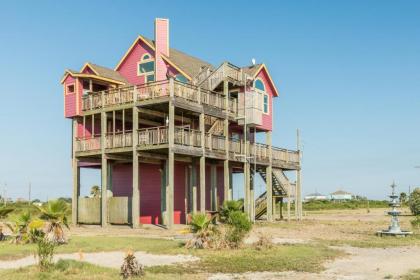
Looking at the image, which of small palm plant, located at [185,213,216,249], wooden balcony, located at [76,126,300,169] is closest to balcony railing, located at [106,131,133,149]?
wooden balcony, located at [76,126,300,169]

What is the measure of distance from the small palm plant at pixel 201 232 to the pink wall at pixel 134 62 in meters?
20.4

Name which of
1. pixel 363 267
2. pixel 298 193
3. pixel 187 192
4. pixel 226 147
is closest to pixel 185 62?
pixel 226 147

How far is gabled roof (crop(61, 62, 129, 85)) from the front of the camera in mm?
34656

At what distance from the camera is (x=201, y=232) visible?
60.6ft

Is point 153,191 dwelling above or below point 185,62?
below

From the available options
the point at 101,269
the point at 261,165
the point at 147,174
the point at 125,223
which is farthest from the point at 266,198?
the point at 101,269

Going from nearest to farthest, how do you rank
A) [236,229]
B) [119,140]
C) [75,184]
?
[236,229] < [119,140] < [75,184]

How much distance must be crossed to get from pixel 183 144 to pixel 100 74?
9.67m

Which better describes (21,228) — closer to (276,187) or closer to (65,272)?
(65,272)

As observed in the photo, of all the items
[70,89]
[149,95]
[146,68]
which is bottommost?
[149,95]

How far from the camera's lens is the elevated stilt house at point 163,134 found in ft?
101

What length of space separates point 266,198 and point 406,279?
27.9 m

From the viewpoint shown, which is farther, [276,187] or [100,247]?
[276,187]

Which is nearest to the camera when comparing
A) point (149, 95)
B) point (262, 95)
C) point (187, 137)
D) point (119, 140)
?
point (187, 137)
